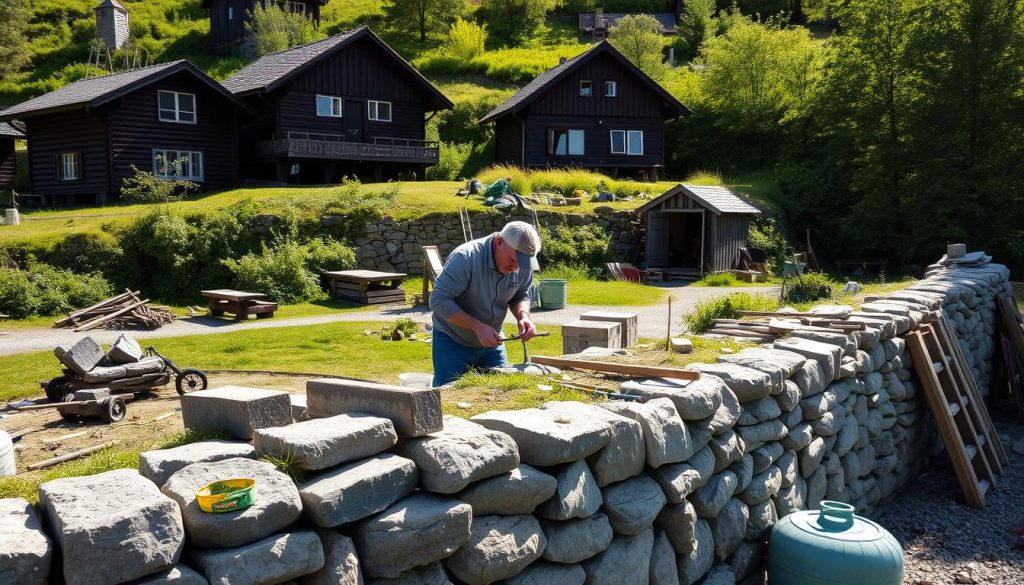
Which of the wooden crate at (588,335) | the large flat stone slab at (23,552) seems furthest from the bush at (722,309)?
the large flat stone slab at (23,552)

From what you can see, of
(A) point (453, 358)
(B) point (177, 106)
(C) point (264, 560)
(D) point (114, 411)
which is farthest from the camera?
(B) point (177, 106)

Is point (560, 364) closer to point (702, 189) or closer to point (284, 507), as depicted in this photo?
point (284, 507)

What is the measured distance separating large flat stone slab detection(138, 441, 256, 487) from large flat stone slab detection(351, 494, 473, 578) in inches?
22.6

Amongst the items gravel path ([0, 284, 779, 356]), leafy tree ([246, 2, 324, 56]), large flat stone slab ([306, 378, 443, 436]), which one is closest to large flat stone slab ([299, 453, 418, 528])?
large flat stone slab ([306, 378, 443, 436])

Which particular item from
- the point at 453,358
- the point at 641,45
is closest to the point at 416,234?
the point at 453,358

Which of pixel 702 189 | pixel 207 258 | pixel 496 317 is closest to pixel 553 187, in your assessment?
pixel 702 189

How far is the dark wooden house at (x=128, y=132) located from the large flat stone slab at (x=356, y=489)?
84.6ft

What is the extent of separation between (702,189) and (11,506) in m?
22.9

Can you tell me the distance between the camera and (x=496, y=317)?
640cm

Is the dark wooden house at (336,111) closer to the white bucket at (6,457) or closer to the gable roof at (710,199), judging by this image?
the gable roof at (710,199)

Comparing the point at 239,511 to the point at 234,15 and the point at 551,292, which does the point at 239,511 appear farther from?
the point at 234,15

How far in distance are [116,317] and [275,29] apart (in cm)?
3922

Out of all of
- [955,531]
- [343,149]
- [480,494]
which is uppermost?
[343,149]

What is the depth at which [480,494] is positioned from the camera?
3.34m
